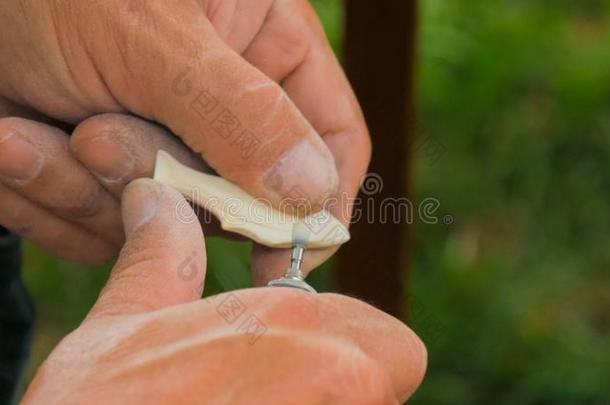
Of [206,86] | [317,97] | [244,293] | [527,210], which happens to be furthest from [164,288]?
[527,210]

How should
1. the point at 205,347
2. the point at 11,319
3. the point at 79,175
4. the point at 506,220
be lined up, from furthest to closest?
1. the point at 506,220
2. the point at 11,319
3. the point at 79,175
4. the point at 205,347

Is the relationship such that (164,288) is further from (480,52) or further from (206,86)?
(480,52)

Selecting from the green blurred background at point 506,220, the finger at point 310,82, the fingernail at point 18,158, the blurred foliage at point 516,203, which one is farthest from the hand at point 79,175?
the blurred foliage at point 516,203

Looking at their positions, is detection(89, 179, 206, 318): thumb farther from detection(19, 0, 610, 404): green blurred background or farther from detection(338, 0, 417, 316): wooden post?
detection(19, 0, 610, 404): green blurred background

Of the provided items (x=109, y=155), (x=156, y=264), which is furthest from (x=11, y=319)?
(x=156, y=264)

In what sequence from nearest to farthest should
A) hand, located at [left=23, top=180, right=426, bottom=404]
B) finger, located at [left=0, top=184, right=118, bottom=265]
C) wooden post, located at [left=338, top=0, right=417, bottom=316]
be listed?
hand, located at [left=23, top=180, right=426, bottom=404] < finger, located at [left=0, top=184, right=118, bottom=265] < wooden post, located at [left=338, top=0, right=417, bottom=316]

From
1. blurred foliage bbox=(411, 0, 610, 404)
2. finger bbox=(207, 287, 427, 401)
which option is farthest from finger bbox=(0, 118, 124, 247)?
blurred foliage bbox=(411, 0, 610, 404)

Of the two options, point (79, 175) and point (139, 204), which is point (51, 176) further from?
point (139, 204)
